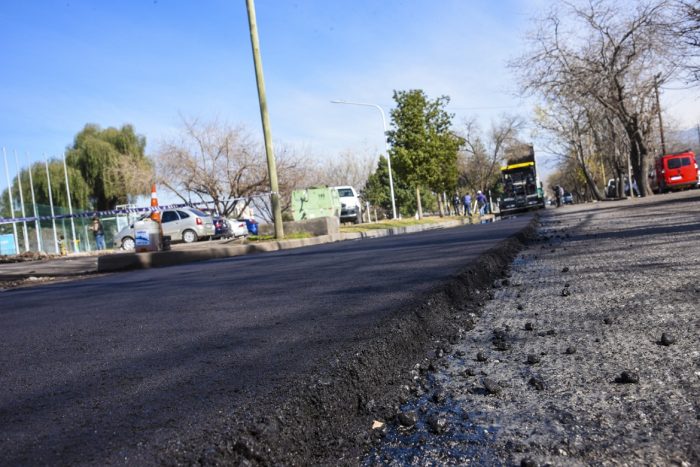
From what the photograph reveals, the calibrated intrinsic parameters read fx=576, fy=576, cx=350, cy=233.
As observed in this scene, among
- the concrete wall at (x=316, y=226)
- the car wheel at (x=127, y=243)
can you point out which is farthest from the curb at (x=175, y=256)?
the car wheel at (x=127, y=243)

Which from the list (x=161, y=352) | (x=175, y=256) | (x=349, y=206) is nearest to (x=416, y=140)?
(x=349, y=206)

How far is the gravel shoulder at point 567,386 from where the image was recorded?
166 cm

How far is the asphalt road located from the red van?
126ft

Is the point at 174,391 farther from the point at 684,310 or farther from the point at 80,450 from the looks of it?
the point at 684,310

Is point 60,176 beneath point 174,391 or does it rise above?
above

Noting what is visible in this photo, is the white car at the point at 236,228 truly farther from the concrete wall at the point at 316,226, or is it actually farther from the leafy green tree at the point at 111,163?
the leafy green tree at the point at 111,163

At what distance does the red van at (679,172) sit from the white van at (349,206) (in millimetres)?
21557

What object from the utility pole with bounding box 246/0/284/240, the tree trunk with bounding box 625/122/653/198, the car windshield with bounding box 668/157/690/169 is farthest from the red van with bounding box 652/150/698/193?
the utility pole with bounding box 246/0/284/240

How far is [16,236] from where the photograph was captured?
3488 cm

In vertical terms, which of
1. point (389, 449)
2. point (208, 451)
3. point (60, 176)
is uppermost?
point (60, 176)

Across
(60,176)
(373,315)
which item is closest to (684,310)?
(373,315)

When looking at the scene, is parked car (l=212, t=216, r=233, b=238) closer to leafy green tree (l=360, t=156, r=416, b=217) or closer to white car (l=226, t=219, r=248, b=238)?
white car (l=226, t=219, r=248, b=238)

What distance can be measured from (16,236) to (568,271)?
3699 centimetres

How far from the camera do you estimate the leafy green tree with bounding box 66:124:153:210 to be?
161 feet
